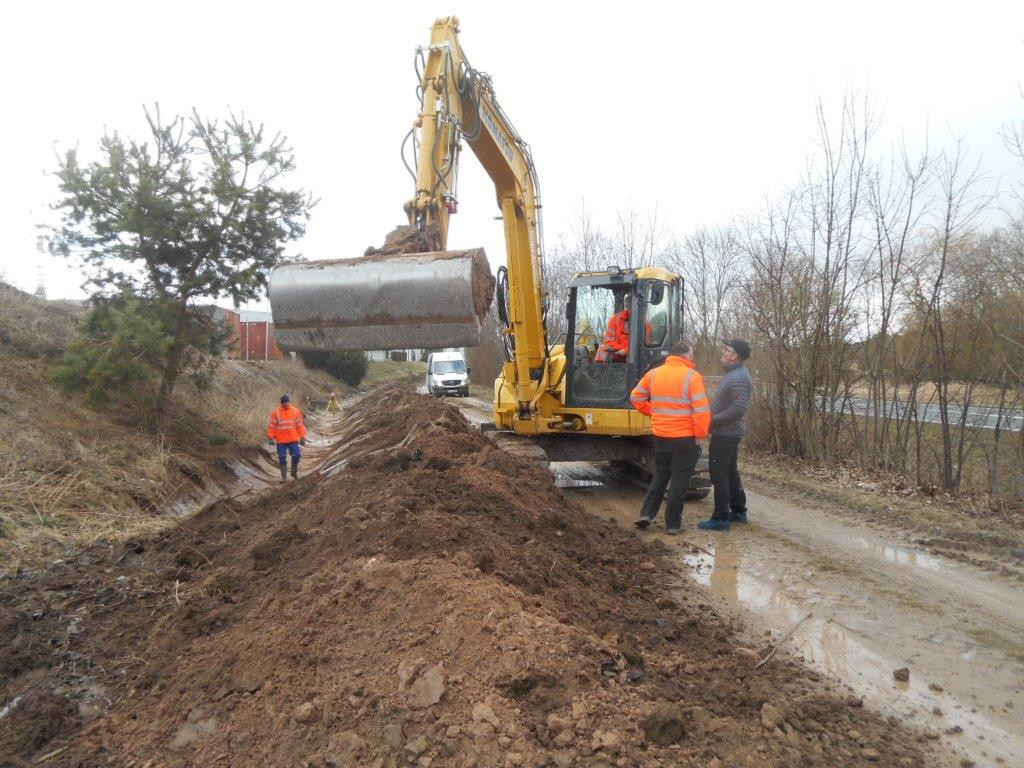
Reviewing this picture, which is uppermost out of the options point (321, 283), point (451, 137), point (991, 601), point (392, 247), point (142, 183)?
point (142, 183)

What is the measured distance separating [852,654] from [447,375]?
1023 inches

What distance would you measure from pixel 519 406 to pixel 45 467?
18.4ft

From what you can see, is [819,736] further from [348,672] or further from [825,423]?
[825,423]

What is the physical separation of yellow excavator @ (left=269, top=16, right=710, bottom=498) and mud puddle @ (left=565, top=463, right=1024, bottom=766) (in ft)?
6.24

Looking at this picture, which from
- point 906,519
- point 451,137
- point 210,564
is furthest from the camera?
point 906,519

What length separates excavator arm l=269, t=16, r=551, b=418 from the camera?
5.27m

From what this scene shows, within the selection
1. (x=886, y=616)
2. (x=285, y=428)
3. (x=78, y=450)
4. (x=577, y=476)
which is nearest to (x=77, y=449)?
(x=78, y=450)

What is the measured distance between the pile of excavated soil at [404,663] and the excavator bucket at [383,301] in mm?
1339

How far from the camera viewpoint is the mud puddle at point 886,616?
10.2 feet

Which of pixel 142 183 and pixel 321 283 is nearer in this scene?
pixel 321 283

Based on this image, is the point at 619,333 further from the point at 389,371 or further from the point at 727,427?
the point at 389,371

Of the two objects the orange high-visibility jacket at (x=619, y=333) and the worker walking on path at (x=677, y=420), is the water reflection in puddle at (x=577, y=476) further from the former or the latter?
the worker walking on path at (x=677, y=420)

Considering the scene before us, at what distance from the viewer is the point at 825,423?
10.7 m

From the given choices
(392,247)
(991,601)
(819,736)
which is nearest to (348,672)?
(819,736)
